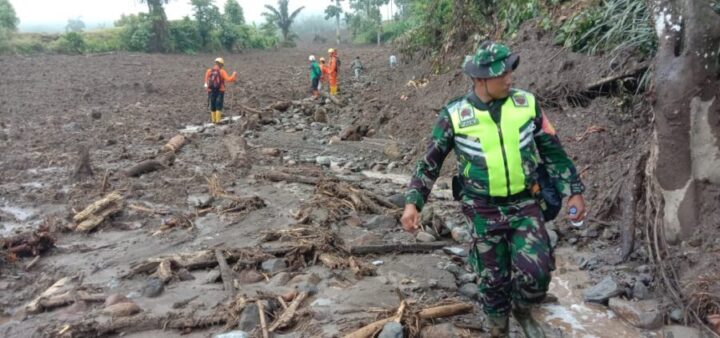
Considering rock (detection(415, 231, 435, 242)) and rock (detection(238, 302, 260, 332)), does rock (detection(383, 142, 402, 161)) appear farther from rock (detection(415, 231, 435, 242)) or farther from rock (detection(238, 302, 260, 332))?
rock (detection(238, 302, 260, 332))

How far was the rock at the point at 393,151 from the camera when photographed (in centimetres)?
1002

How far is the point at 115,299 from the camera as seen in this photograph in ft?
14.8

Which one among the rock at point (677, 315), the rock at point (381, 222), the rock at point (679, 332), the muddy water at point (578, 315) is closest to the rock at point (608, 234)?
the muddy water at point (578, 315)

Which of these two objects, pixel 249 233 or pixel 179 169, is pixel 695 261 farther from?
pixel 179 169

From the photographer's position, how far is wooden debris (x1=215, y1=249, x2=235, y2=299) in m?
4.63

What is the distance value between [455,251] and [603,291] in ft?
4.49

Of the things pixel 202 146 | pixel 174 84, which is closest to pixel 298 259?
pixel 202 146

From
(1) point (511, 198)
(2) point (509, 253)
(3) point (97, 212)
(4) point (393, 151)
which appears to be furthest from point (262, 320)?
(4) point (393, 151)

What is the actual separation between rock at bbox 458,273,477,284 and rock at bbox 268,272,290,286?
1.43 metres

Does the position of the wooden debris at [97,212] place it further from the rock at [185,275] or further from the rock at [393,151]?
the rock at [393,151]

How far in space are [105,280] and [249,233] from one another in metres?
1.49

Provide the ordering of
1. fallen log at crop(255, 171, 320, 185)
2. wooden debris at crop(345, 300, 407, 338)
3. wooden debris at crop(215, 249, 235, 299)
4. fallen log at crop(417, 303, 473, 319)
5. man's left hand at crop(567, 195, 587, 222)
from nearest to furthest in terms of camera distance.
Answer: man's left hand at crop(567, 195, 587, 222) < wooden debris at crop(345, 300, 407, 338) < fallen log at crop(417, 303, 473, 319) < wooden debris at crop(215, 249, 235, 299) < fallen log at crop(255, 171, 320, 185)

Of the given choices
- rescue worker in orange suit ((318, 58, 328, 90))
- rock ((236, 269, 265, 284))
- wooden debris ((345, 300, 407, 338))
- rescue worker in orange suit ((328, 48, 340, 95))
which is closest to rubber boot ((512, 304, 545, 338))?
wooden debris ((345, 300, 407, 338))

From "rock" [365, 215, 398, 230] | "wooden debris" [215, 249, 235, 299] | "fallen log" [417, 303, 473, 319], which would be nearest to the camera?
"fallen log" [417, 303, 473, 319]
